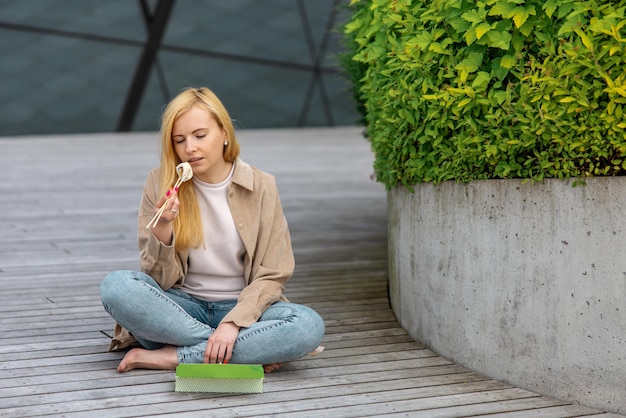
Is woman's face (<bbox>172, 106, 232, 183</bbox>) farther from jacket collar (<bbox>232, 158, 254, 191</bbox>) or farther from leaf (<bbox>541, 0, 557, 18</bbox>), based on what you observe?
leaf (<bbox>541, 0, 557, 18</bbox>)

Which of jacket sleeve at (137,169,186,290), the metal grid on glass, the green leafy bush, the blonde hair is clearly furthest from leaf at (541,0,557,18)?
the metal grid on glass

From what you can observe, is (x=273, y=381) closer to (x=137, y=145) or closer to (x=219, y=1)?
(x=137, y=145)

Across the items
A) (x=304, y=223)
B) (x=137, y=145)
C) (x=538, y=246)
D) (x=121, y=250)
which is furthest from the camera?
(x=137, y=145)

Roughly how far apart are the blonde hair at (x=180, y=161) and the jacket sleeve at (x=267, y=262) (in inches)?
6.9

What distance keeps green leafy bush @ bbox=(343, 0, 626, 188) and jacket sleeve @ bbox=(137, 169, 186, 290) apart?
1.02m

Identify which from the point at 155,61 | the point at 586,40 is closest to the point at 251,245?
the point at 586,40

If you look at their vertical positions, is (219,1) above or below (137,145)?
above

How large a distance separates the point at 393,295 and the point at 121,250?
204cm

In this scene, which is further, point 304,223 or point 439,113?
point 304,223

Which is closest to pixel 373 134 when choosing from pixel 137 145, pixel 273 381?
pixel 273 381

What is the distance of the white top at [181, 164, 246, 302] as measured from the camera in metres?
3.62

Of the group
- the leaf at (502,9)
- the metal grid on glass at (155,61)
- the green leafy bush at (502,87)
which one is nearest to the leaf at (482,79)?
the green leafy bush at (502,87)

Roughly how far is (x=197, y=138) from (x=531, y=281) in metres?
1.34

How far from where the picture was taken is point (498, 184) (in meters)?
3.49
